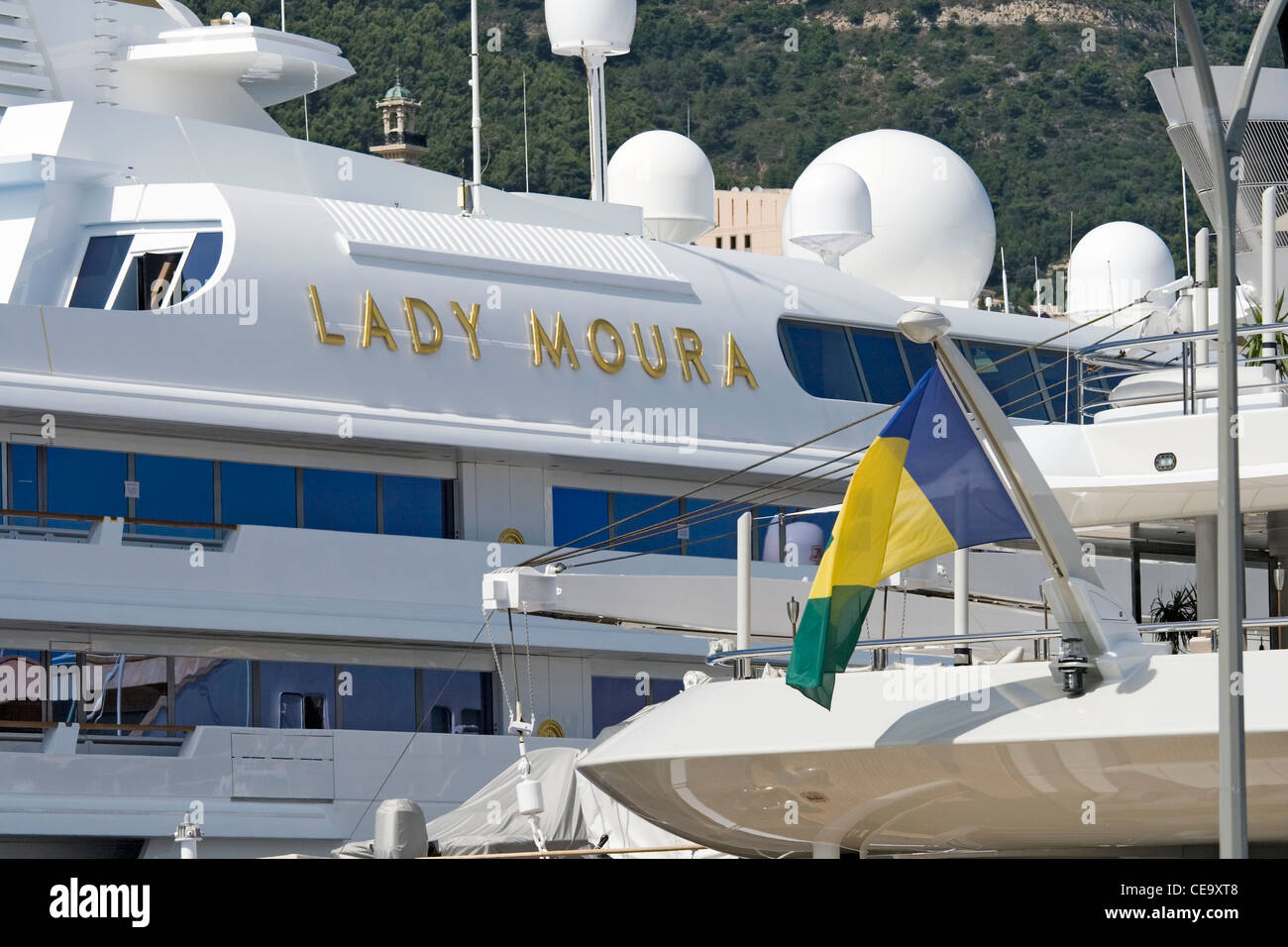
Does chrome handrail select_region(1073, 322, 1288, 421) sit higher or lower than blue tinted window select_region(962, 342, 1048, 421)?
lower

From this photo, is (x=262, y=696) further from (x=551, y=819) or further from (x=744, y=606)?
(x=744, y=606)

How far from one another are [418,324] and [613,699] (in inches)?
202

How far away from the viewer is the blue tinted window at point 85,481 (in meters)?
22.8

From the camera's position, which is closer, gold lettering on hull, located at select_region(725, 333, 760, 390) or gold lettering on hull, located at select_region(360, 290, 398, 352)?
gold lettering on hull, located at select_region(360, 290, 398, 352)

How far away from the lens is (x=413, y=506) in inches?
1001

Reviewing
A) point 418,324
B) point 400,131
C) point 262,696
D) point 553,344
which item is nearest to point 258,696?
point 262,696

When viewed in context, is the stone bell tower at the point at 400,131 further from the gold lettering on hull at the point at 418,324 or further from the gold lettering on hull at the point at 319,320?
the gold lettering on hull at the point at 319,320

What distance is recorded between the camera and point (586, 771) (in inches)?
637

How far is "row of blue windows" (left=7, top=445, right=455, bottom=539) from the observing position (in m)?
22.8

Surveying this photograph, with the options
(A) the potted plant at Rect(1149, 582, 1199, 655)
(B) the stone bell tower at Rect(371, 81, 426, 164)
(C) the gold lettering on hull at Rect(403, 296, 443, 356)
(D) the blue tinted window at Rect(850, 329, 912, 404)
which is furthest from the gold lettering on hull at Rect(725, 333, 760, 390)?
(B) the stone bell tower at Rect(371, 81, 426, 164)

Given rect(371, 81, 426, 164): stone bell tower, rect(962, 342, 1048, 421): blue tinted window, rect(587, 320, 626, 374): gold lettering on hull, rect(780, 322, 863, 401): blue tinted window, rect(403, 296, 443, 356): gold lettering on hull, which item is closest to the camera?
rect(403, 296, 443, 356): gold lettering on hull

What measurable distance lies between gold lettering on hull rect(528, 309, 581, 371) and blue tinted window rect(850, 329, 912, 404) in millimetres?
4681

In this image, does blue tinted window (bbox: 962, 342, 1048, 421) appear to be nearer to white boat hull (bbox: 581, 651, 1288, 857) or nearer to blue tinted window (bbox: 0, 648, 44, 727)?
blue tinted window (bbox: 0, 648, 44, 727)
